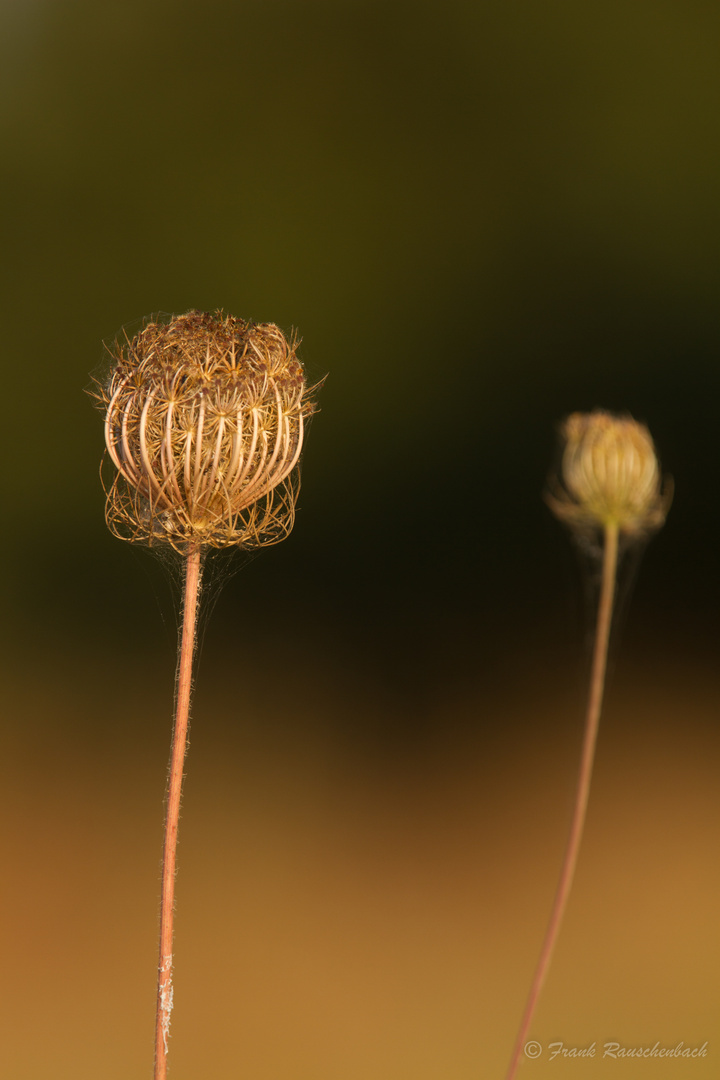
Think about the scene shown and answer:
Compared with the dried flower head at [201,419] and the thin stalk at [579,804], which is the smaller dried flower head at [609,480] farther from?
the dried flower head at [201,419]

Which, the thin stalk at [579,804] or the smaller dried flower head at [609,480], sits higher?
the smaller dried flower head at [609,480]

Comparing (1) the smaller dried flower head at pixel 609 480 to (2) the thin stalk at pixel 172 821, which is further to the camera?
(1) the smaller dried flower head at pixel 609 480

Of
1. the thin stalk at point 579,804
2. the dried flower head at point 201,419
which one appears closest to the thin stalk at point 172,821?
the dried flower head at point 201,419

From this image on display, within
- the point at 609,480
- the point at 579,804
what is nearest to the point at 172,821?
the point at 579,804

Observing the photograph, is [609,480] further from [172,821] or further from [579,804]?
[172,821]

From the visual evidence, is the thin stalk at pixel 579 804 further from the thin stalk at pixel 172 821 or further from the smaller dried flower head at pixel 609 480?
the thin stalk at pixel 172 821

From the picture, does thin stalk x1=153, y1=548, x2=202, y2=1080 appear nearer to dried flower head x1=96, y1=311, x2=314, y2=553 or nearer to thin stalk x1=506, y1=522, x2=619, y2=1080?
dried flower head x1=96, y1=311, x2=314, y2=553

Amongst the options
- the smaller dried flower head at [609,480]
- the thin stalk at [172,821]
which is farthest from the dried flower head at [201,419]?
the smaller dried flower head at [609,480]
